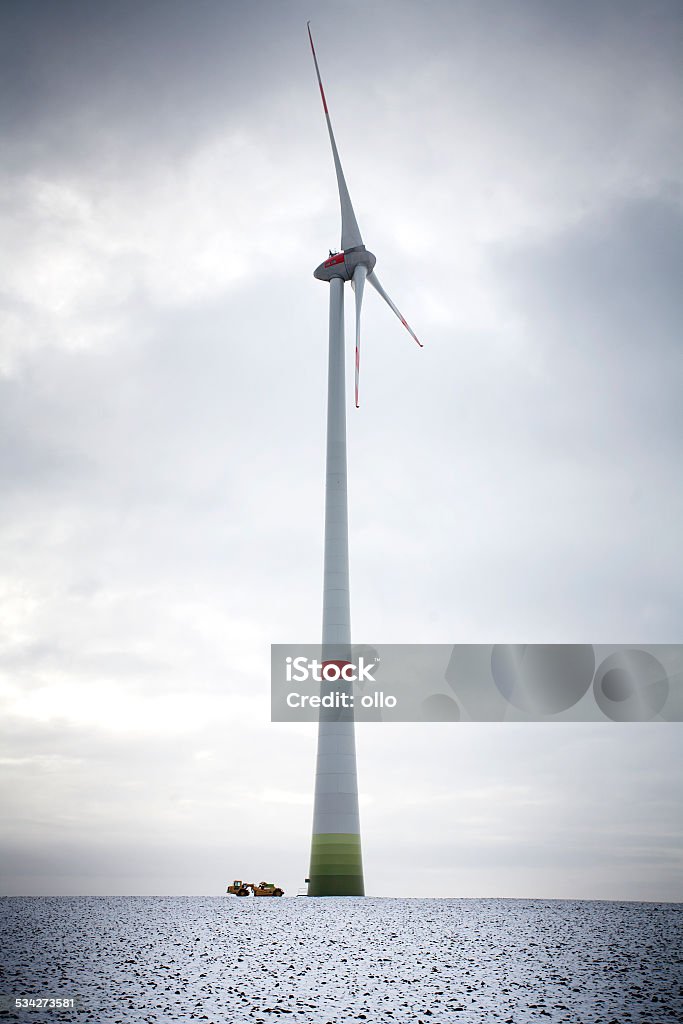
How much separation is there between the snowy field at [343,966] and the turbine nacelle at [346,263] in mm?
52603

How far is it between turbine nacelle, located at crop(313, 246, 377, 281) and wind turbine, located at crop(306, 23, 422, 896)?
226 cm

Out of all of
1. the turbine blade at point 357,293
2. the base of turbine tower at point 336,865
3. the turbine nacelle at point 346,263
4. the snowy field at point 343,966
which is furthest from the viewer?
the turbine nacelle at point 346,263

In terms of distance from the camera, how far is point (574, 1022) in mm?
23578

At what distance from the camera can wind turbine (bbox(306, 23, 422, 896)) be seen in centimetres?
5900

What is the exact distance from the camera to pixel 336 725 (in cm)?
6122

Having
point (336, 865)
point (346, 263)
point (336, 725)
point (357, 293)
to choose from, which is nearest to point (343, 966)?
point (336, 865)

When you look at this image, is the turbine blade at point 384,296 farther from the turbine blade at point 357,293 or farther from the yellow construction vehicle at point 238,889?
the yellow construction vehicle at point 238,889

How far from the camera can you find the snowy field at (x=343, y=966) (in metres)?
24.8

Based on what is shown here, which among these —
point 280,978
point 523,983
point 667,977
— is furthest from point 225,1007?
point 667,977

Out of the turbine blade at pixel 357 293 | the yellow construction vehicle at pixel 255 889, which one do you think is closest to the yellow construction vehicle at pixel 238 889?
the yellow construction vehicle at pixel 255 889

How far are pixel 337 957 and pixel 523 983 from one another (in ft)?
24.6

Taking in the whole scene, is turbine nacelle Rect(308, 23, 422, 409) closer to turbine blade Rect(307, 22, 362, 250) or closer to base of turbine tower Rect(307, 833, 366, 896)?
turbine blade Rect(307, 22, 362, 250)

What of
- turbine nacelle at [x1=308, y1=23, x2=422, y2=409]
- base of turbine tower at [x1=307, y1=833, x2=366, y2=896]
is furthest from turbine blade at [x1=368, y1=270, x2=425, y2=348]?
base of turbine tower at [x1=307, y1=833, x2=366, y2=896]

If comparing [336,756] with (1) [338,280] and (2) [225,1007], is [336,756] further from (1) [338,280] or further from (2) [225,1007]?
(1) [338,280]
